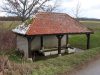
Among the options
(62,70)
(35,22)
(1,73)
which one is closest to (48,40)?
(35,22)

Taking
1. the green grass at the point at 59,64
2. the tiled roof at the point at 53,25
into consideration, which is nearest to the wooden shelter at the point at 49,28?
the tiled roof at the point at 53,25

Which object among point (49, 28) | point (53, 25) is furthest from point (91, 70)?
point (53, 25)

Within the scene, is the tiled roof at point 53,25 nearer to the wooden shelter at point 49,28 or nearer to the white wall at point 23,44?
the wooden shelter at point 49,28

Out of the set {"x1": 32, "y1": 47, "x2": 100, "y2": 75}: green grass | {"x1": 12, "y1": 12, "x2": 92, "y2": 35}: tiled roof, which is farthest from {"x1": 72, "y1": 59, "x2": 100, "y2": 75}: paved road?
{"x1": 12, "y1": 12, "x2": 92, "y2": 35}: tiled roof

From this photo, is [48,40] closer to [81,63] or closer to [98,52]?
[98,52]

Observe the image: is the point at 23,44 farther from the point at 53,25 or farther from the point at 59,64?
the point at 59,64

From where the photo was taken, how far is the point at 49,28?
19531 mm

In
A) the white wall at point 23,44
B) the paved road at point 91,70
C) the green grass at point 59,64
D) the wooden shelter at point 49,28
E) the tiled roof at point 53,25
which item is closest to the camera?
the green grass at point 59,64

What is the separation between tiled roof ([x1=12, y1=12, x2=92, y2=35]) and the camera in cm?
1879

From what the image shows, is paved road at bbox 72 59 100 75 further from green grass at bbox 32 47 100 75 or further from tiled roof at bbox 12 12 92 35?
tiled roof at bbox 12 12 92 35

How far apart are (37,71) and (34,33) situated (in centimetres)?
589

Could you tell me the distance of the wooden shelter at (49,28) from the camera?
1820cm

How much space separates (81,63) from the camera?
15.6 metres

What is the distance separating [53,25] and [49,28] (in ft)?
2.69
